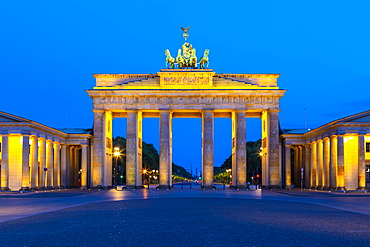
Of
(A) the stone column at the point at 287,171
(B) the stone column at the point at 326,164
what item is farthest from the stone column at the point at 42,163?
(B) the stone column at the point at 326,164

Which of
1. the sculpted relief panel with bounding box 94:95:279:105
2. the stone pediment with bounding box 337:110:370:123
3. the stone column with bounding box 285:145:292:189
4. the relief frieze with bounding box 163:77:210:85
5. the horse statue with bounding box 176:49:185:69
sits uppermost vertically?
the horse statue with bounding box 176:49:185:69

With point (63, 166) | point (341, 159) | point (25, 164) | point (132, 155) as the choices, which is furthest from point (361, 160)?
point (63, 166)

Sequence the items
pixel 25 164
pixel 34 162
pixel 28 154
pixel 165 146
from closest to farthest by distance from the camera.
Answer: pixel 25 164, pixel 28 154, pixel 34 162, pixel 165 146

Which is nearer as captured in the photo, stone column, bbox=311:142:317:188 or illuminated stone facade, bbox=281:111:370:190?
illuminated stone facade, bbox=281:111:370:190

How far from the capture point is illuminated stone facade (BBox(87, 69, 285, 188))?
267 feet

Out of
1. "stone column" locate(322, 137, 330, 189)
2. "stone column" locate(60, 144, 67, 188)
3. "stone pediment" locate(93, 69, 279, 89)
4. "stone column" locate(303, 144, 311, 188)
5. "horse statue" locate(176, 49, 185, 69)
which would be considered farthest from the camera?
"stone column" locate(303, 144, 311, 188)

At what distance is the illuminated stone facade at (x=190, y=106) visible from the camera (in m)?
81.4

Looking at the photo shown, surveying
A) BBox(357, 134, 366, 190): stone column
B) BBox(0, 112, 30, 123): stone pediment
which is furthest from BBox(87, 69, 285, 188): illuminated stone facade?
BBox(357, 134, 366, 190): stone column

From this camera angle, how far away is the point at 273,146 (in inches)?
3243

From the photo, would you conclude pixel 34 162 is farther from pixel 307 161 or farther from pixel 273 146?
pixel 307 161

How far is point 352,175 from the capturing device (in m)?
67.9

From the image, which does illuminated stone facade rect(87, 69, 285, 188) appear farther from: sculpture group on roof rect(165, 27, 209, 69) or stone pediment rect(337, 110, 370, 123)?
stone pediment rect(337, 110, 370, 123)

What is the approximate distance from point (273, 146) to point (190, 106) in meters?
14.4

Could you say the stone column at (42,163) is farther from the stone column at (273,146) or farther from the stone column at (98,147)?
the stone column at (273,146)
